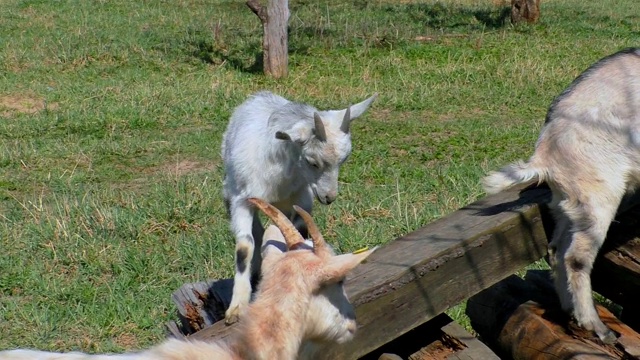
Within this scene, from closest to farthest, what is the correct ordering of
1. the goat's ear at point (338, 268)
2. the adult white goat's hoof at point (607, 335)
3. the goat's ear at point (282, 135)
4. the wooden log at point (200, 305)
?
the goat's ear at point (338, 268), the adult white goat's hoof at point (607, 335), the wooden log at point (200, 305), the goat's ear at point (282, 135)

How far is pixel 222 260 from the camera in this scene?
20.9 feet

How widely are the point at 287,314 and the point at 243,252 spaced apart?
1575mm

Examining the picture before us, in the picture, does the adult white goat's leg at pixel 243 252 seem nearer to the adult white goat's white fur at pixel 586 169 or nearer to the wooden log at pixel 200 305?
the wooden log at pixel 200 305

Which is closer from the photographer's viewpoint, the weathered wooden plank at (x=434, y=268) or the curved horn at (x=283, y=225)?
the curved horn at (x=283, y=225)

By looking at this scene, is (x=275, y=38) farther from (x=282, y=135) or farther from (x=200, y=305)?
(x=200, y=305)

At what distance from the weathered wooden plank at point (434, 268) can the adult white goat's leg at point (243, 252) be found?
563mm

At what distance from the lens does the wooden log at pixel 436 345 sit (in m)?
4.29

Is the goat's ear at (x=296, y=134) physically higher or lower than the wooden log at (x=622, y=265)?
higher

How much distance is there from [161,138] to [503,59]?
18.7 ft

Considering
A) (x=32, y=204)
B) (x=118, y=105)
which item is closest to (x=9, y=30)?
(x=118, y=105)

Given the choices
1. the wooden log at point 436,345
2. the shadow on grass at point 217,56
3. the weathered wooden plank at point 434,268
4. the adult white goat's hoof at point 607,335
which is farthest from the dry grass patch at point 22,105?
the adult white goat's hoof at point 607,335

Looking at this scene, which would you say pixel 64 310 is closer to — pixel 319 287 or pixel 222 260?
pixel 222 260

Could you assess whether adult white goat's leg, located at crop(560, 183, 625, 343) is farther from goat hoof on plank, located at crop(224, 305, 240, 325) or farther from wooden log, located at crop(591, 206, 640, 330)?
goat hoof on plank, located at crop(224, 305, 240, 325)

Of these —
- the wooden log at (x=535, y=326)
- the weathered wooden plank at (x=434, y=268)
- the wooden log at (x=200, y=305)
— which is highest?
the weathered wooden plank at (x=434, y=268)
